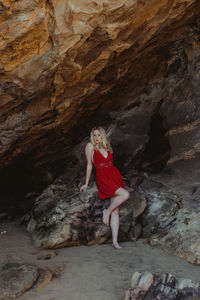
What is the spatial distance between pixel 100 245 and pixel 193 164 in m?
1.87

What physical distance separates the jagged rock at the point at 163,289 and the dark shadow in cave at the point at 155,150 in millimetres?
2528

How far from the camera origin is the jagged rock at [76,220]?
12.9 feet

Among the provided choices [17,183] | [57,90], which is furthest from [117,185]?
[17,183]

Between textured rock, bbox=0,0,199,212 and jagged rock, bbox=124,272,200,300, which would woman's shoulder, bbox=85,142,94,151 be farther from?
jagged rock, bbox=124,272,200,300

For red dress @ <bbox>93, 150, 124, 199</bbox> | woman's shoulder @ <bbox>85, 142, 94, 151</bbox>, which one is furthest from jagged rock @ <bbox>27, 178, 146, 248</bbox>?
woman's shoulder @ <bbox>85, 142, 94, 151</bbox>

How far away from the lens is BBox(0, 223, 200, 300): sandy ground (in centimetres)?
271

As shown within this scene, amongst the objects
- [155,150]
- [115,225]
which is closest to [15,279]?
[115,225]

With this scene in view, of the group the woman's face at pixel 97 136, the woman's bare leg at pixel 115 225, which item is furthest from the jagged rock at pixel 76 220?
the woman's face at pixel 97 136

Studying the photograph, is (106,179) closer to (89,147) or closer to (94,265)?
(89,147)

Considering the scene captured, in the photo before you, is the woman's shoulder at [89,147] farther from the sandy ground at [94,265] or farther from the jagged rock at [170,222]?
the sandy ground at [94,265]

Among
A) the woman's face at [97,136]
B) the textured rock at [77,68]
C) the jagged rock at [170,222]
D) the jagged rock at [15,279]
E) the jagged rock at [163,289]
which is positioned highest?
the textured rock at [77,68]

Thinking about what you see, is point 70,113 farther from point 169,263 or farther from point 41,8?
point 169,263

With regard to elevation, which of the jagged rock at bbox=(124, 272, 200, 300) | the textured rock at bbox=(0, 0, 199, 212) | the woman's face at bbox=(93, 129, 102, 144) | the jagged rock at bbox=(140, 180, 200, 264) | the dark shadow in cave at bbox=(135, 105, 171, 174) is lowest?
the jagged rock at bbox=(140, 180, 200, 264)

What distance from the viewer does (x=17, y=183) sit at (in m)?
5.43
